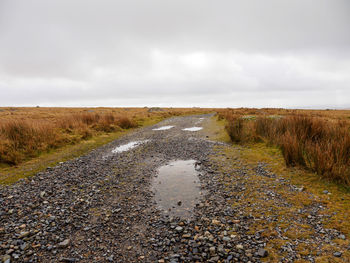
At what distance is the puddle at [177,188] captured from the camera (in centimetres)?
494

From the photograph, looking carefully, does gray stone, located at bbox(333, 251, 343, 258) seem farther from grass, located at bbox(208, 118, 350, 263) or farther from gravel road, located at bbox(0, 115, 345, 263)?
gravel road, located at bbox(0, 115, 345, 263)

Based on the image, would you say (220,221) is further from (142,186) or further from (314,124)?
(314,124)

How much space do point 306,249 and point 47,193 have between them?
6.99 m

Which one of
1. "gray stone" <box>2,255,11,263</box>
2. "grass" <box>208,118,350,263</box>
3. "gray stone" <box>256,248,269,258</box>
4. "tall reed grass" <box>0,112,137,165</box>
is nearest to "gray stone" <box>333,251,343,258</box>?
"grass" <box>208,118,350,263</box>

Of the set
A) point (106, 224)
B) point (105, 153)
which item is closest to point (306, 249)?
point (106, 224)

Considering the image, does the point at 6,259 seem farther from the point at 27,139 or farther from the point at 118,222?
the point at 27,139

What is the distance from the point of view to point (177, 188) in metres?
6.13

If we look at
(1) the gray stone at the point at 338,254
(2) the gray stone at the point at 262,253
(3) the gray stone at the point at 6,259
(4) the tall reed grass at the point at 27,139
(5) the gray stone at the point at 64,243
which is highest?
(4) the tall reed grass at the point at 27,139

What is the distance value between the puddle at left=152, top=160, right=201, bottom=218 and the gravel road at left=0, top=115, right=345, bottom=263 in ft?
0.18

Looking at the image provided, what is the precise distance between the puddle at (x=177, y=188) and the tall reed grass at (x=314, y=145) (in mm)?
3837

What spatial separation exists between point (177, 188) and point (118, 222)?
88.8 inches

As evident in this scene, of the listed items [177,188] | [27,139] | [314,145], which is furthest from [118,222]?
[27,139]

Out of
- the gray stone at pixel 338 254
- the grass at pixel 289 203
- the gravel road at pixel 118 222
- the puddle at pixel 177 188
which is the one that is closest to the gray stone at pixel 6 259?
the gravel road at pixel 118 222

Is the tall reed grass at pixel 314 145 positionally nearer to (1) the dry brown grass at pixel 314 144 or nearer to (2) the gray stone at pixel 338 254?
(1) the dry brown grass at pixel 314 144
